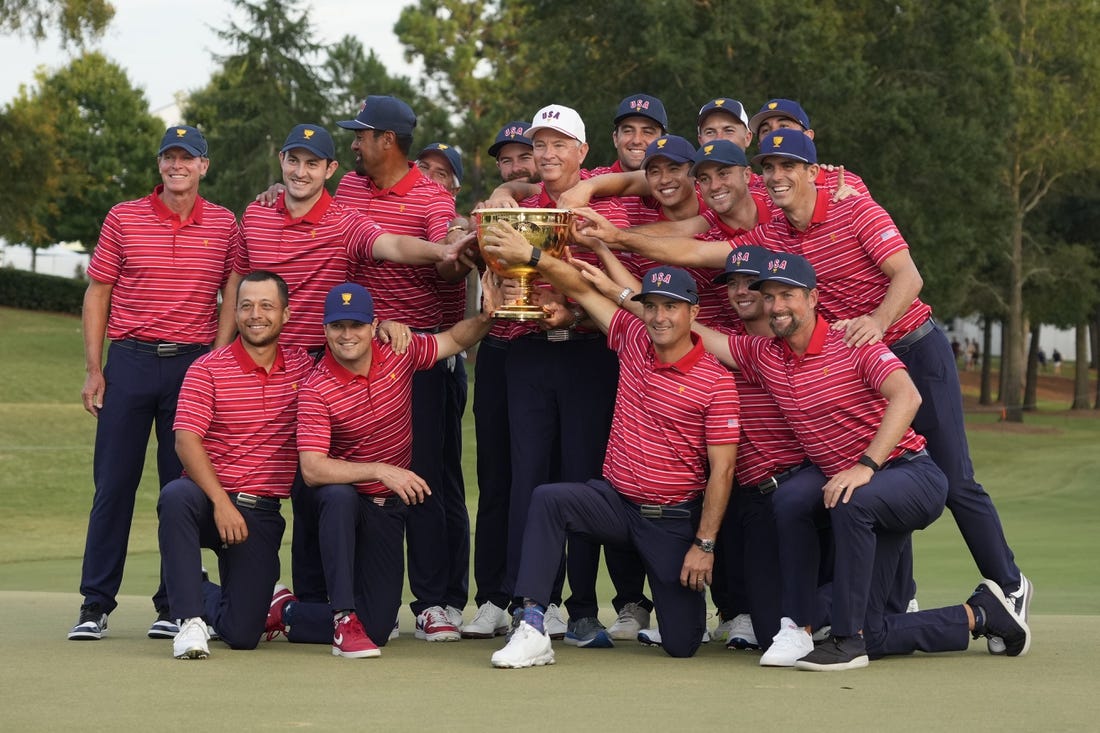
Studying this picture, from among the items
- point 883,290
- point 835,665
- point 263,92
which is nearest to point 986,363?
point 263,92

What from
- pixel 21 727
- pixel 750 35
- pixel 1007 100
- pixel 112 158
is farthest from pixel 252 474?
pixel 112 158

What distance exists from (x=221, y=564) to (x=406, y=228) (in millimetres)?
1949

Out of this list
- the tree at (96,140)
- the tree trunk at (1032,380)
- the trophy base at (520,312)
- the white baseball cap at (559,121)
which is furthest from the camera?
the tree at (96,140)

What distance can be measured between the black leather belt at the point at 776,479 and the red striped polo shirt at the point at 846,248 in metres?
0.70

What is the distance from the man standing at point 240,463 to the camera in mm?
6793

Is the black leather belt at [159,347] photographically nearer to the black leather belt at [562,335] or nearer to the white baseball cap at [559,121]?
the black leather belt at [562,335]

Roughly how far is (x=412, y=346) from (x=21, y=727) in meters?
2.91

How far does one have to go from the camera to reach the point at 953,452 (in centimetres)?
695

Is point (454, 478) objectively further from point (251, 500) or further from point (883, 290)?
point (883, 290)

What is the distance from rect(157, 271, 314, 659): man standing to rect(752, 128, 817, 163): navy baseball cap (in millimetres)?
2249

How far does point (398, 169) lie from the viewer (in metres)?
7.86

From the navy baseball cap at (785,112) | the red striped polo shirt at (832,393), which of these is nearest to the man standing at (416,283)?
the navy baseball cap at (785,112)

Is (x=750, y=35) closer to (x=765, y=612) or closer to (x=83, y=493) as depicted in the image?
(x=83, y=493)

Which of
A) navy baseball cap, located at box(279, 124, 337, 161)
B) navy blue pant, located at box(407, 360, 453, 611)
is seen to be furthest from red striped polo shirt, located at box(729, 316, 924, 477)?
navy baseball cap, located at box(279, 124, 337, 161)
